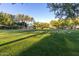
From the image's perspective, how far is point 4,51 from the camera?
8.40 ft

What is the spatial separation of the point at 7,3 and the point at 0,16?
207 millimetres

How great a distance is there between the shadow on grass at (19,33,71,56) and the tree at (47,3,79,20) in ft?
0.94

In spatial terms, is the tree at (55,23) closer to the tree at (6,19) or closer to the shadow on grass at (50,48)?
the shadow on grass at (50,48)

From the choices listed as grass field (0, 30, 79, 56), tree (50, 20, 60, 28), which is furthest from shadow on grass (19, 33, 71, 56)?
tree (50, 20, 60, 28)

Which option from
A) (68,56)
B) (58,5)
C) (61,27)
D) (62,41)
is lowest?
(68,56)

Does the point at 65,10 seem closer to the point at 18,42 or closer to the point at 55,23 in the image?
the point at 55,23

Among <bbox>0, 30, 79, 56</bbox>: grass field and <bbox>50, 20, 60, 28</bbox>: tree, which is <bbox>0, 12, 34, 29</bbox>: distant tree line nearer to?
<bbox>0, 30, 79, 56</bbox>: grass field

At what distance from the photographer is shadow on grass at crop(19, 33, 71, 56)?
8.39 ft

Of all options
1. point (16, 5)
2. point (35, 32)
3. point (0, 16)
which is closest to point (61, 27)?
point (35, 32)

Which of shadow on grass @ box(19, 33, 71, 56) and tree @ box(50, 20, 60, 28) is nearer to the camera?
shadow on grass @ box(19, 33, 71, 56)

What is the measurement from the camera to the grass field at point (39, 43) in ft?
8.41

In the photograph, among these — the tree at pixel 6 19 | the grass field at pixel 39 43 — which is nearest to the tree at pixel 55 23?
the grass field at pixel 39 43

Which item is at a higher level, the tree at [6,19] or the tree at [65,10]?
the tree at [65,10]

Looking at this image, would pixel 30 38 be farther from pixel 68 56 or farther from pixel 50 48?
pixel 68 56
